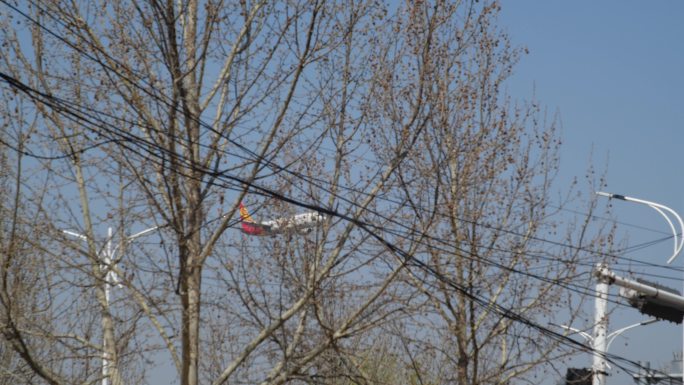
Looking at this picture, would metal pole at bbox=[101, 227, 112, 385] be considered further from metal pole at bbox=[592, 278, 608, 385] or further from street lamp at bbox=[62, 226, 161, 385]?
metal pole at bbox=[592, 278, 608, 385]

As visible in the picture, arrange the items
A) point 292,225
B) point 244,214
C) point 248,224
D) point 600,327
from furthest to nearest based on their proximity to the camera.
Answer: point 600,327, point 292,225, point 248,224, point 244,214

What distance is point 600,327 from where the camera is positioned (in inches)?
649

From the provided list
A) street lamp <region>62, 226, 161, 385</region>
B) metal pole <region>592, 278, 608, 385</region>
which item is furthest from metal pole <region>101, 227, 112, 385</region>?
metal pole <region>592, 278, 608, 385</region>

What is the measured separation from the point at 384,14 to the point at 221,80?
1864 mm

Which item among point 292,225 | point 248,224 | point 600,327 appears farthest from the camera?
point 600,327

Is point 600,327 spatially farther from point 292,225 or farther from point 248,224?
point 248,224

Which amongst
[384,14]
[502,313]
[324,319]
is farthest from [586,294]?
[384,14]

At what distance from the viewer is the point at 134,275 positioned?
11.4 meters

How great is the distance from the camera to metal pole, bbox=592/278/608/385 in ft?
52.7

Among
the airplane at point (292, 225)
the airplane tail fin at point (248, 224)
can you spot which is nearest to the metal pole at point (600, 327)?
the airplane at point (292, 225)

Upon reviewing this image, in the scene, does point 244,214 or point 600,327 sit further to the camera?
point 600,327

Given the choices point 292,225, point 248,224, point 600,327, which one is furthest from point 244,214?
point 600,327

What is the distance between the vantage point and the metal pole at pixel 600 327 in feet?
52.7

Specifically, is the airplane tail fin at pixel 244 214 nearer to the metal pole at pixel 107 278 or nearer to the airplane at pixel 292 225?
the airplane at pixel 292 225
